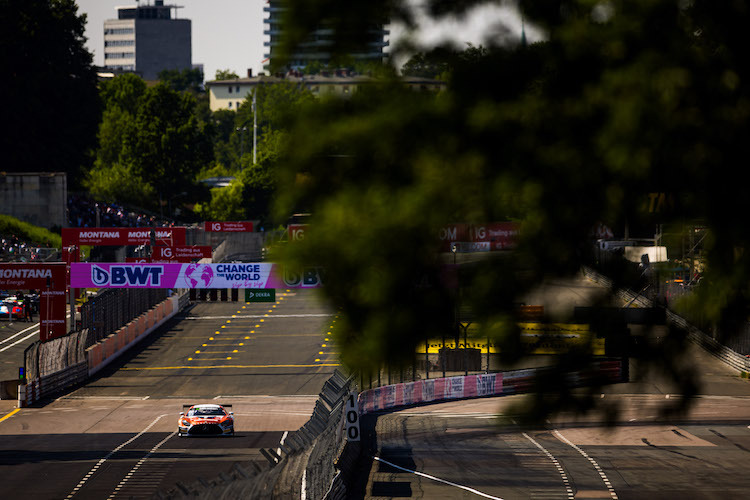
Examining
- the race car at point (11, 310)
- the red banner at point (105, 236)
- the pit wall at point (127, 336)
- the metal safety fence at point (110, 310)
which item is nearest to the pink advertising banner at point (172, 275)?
the metal safety fence at point (110, 310)

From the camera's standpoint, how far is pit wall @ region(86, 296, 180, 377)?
4906cm

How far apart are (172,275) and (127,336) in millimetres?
12627

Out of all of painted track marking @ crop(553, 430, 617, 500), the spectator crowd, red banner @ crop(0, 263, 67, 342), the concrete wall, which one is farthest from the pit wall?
painted track marking @ crop(553, 430, 617, 500)

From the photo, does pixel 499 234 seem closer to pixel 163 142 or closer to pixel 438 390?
pixel 438 390

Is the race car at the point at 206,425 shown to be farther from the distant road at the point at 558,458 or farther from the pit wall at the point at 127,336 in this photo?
the pit wall at the point at 127,336

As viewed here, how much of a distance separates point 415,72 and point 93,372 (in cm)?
4304

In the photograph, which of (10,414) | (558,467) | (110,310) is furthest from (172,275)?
(558,467)

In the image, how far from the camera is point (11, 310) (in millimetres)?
64688

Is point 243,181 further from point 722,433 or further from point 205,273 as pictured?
point 722,433

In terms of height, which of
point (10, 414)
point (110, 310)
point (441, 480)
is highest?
point (110, 310)

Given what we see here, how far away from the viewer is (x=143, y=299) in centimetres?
6012

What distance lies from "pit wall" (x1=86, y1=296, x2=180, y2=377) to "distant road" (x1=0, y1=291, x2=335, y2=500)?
0.64 meters

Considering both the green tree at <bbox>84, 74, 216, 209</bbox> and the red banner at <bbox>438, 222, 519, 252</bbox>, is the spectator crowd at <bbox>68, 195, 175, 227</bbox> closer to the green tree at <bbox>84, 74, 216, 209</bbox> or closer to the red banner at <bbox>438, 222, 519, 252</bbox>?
the green tree at <bbox>84, 74, 216, 209</bbox>

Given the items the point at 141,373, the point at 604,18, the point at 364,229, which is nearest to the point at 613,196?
the point at 604,18
